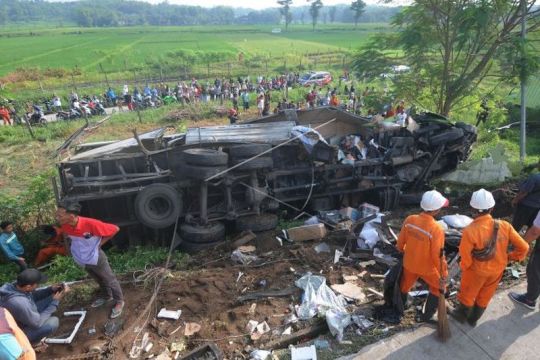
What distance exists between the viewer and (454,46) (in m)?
11.2

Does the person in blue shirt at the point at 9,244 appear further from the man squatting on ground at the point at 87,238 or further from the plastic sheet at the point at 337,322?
the plastic sheet at the point at 337,322

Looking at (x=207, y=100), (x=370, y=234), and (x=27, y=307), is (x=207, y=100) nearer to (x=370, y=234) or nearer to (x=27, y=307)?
(x=370, y=234)

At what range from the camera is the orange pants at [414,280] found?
3.98 meters

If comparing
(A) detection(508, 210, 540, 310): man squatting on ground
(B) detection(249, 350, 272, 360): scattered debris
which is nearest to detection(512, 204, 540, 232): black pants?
(A) detection(508, 210, 540, 310): man squatting on ground

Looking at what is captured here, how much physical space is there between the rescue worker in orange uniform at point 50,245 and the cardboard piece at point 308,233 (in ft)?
14.5

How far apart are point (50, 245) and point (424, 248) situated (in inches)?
282

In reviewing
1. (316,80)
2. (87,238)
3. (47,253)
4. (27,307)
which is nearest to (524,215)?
(87,238)

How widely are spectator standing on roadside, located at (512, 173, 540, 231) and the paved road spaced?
55.2 inches

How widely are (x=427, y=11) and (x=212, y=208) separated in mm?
8139

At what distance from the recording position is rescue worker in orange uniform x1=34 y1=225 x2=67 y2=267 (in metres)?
7.70

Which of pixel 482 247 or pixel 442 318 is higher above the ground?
pixel 482 247

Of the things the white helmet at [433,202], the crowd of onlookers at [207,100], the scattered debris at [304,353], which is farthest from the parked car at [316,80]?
the scattered debris at [304,353]

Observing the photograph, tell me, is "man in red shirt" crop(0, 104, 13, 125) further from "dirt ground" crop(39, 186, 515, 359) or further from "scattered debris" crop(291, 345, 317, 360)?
"scattered debris" crop(291, 345, 317, 360)

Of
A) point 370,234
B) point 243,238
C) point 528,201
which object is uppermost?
point 528,201
